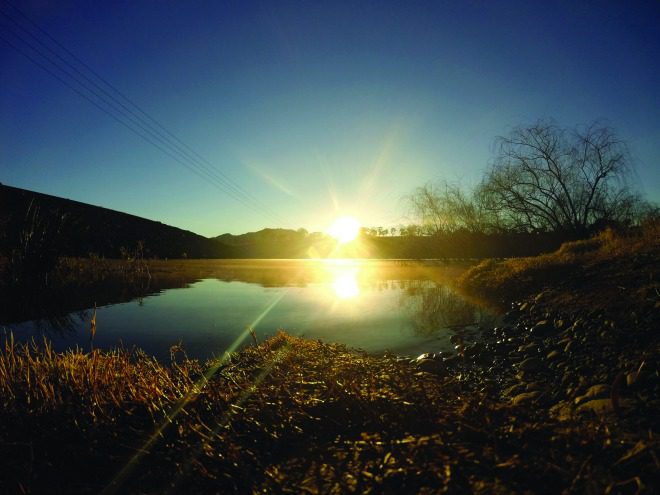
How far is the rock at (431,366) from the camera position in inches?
189

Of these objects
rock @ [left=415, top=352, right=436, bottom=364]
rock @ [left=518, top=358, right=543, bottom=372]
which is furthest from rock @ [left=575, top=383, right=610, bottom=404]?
rock @ [left=415, top=352, right=436, bottom=364]

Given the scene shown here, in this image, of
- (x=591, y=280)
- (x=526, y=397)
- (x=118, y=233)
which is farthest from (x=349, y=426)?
(x=118, y=233)

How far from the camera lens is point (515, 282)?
32.7 feet

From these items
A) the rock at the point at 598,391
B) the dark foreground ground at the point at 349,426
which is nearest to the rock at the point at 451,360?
the dark foreground ground at the point at 349,426

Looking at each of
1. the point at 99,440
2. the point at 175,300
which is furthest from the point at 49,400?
the point at 175,300

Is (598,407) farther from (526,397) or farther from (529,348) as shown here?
(529,348)

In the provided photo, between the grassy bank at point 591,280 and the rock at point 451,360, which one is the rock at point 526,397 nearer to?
the rock at point 451,360

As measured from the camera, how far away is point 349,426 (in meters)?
2.80

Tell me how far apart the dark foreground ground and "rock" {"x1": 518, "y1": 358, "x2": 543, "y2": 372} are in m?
0.02

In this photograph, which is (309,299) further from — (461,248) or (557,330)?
(461,248)

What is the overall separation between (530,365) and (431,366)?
131 centimetres

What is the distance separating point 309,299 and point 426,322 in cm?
485

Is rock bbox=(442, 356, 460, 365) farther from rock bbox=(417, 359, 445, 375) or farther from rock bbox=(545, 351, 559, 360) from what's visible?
rock bbox=(545, 351, 559, 360)

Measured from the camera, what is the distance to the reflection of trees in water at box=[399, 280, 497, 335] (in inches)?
302
